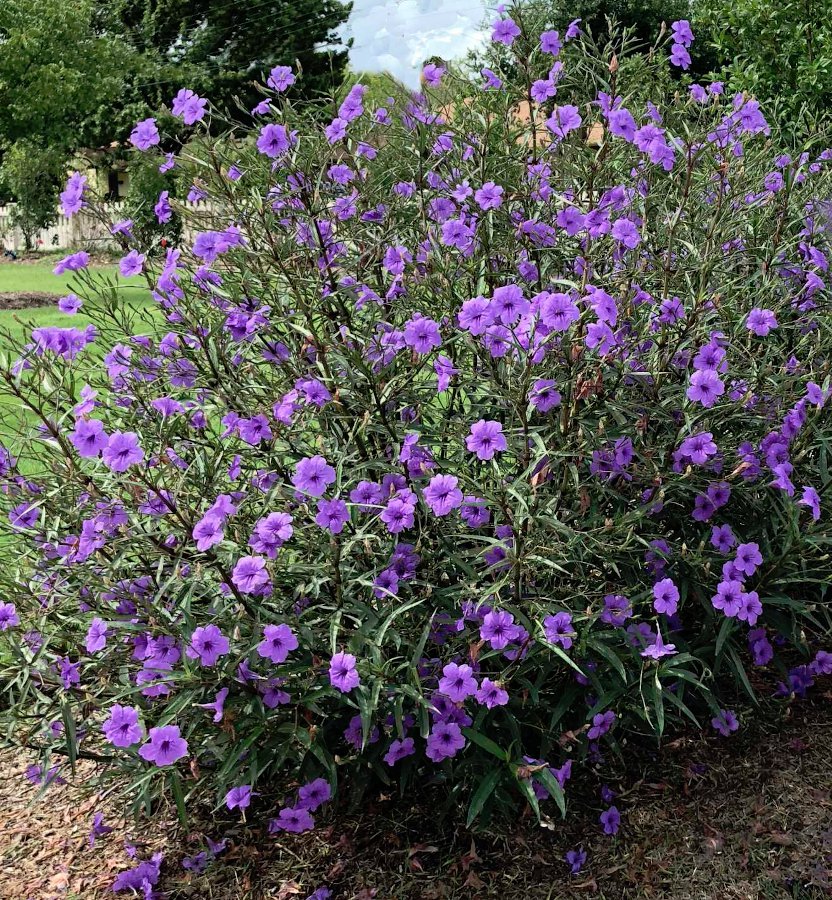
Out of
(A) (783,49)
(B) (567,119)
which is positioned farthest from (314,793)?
(A) (783,49)

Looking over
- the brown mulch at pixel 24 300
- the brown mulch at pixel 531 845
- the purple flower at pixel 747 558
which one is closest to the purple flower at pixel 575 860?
the brown mulch at pixel 531 845

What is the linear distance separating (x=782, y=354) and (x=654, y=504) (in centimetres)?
82

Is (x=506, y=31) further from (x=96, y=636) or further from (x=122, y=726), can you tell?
(x=122, y=726)

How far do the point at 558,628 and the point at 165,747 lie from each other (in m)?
0.87

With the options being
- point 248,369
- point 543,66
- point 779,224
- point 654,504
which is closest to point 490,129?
point 543,66

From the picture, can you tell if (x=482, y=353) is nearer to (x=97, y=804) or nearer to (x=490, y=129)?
(x=490, y=129)

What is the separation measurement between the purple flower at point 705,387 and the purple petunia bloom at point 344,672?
954 millimetres

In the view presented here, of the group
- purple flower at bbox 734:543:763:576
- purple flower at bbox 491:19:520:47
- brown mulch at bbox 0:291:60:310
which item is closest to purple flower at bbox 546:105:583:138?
purple flower at bbox 491:19:520:47

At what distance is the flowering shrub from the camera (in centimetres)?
196

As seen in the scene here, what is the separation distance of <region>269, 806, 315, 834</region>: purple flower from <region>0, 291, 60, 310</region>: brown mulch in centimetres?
1121

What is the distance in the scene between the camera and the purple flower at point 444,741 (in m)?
1.99

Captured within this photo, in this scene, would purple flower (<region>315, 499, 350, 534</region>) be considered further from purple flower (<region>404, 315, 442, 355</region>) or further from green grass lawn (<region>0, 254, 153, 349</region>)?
green grass lawn (<region>0, 254, 153, 349</region>)

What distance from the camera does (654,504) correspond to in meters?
2.07

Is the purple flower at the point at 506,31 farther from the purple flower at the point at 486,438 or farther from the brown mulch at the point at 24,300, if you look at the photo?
the brown mulch at the point at 24,300
